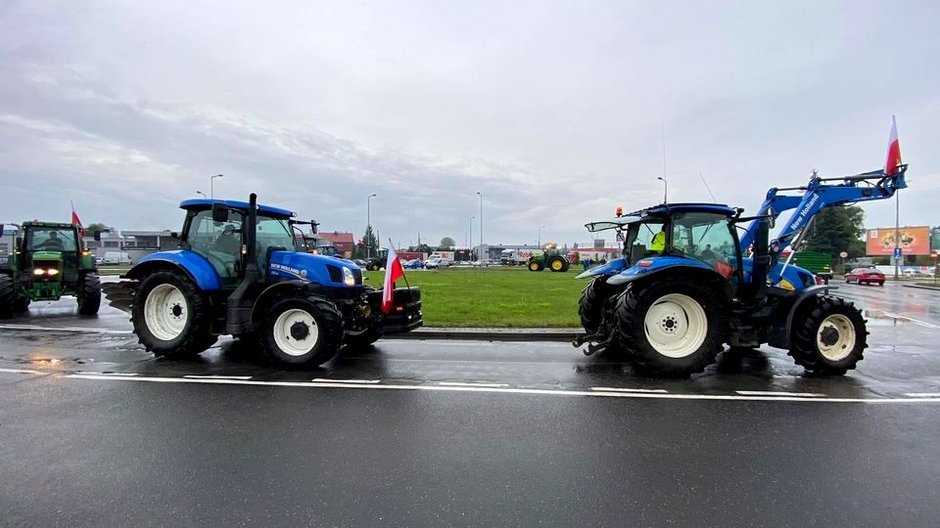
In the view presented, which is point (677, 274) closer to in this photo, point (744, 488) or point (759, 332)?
point (759, 332)

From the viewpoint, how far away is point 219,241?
8.03m

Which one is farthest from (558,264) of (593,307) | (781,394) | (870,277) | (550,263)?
(781,394)

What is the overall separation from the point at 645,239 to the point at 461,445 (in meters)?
4.94

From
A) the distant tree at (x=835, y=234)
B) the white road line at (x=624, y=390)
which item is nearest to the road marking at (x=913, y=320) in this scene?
the white road line at (x=624, y=390)

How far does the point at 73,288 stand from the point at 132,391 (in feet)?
35.3

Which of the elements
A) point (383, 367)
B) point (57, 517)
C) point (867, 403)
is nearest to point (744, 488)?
point (867, 403)

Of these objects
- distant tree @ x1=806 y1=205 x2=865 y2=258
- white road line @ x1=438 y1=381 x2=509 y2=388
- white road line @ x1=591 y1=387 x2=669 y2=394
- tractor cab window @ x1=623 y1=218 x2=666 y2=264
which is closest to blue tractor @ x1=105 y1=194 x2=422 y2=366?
white road line @ x1=438 y1=381 x2=509 y2=388

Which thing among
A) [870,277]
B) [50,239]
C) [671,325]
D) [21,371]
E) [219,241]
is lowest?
[21,371]

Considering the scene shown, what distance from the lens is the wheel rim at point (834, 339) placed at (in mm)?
6844

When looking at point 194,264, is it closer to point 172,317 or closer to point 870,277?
point 172,317

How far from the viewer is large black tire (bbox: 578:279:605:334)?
A: 28.6 ft

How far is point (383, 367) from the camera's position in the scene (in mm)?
7156

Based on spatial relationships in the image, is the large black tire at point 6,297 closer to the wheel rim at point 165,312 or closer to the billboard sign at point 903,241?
the wheel rim at point 165,312

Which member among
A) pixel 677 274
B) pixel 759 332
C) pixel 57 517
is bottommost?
pixel 57 517
